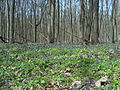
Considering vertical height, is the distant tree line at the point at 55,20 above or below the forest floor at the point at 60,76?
above

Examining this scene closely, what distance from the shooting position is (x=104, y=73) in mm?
4832

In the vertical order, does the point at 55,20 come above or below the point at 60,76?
above

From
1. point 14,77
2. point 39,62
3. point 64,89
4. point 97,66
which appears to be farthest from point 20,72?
point 97,66

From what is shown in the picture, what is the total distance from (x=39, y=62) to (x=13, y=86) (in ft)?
7.20

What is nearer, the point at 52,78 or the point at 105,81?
the point at 105,81

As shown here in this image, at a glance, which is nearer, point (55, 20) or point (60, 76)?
point (60, 76)

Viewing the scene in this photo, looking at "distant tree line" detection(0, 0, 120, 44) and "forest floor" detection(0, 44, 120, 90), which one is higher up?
"distant tree line" detection(0, 0, 120, 44)

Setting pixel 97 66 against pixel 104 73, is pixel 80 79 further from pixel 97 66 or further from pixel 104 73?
pixel 97 66

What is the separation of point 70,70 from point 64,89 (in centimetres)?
142

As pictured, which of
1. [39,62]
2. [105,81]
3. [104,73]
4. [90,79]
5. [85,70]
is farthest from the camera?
[39,62]

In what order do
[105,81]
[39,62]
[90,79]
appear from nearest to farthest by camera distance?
[105,81] < [90,79] < [39,62]

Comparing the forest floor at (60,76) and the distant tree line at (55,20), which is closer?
the forest floor at (60,76)

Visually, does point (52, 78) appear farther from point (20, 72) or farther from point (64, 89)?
point (20, 72)

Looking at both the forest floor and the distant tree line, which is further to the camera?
the distant tree line
